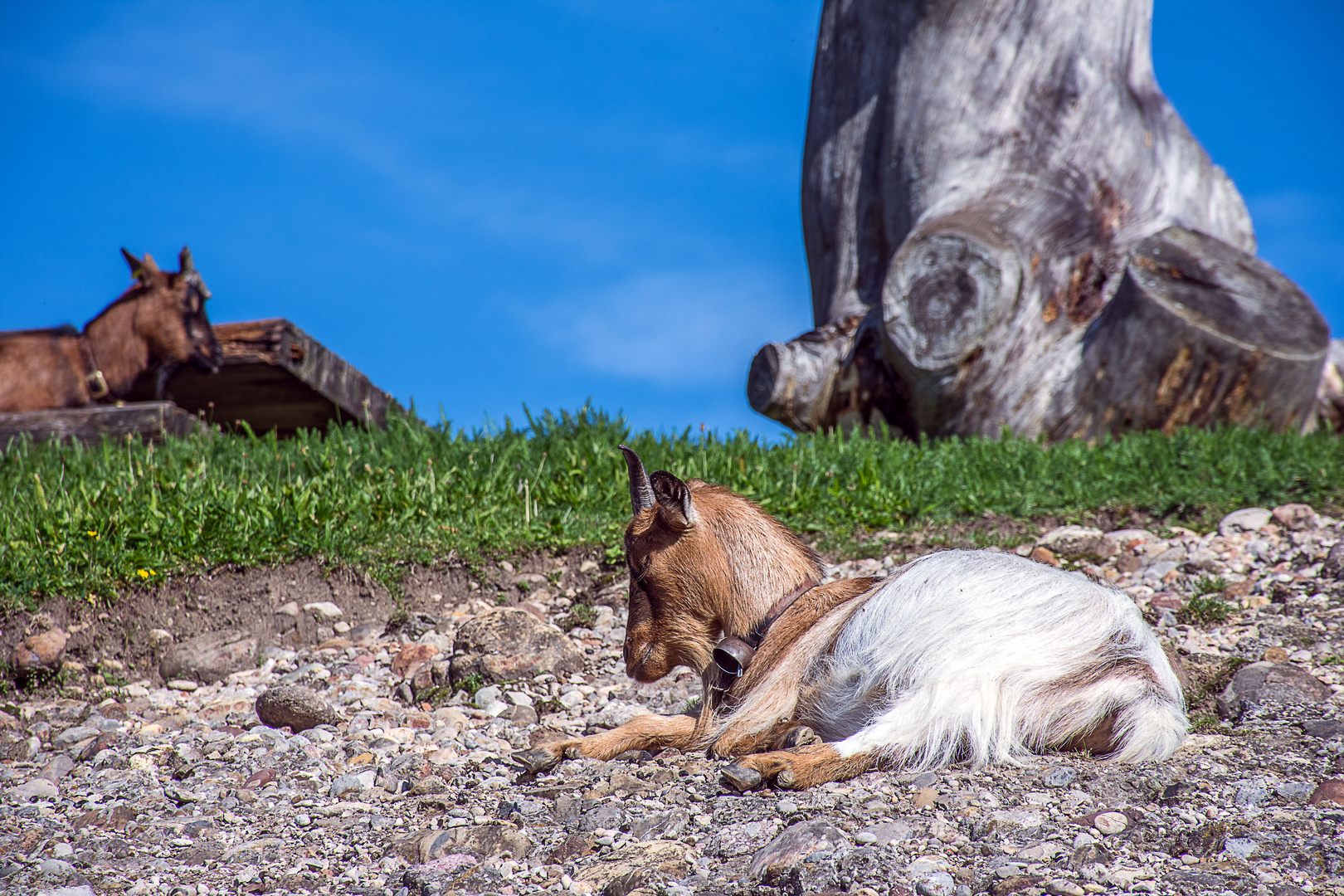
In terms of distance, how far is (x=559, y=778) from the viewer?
374 cm

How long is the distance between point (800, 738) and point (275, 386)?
31.5 feet

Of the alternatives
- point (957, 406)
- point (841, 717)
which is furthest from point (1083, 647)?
point (957, 406)

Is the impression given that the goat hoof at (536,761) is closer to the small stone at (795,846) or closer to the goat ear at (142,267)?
the small stone at (795,846)

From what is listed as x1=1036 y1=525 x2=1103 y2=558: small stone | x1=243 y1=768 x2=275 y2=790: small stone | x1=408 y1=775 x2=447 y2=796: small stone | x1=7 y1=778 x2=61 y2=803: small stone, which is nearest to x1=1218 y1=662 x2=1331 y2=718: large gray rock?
x1=1036 y1=525 x2=1103 y2=558: small stone

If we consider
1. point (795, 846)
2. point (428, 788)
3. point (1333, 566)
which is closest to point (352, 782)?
point (428, 788)

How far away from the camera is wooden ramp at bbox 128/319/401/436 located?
36.4 feet

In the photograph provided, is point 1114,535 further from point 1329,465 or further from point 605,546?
point 605,546

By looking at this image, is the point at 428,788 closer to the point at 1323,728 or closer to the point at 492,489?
the point at 1323,728

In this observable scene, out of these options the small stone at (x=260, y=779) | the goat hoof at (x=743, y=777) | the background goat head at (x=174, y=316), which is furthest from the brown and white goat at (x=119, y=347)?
the goat hoof at (x=743, y=777)

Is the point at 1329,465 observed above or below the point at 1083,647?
above

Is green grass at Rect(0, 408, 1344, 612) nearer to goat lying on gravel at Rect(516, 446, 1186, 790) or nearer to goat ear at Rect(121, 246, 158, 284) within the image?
goat lying on gravel at Rect(516, 446, 1186, 790)

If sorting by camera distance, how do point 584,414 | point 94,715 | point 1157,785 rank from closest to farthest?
1. point 1157,785
2. point 94,715
3. point 584,414

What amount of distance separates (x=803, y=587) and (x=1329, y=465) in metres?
5.31

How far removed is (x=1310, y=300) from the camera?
31.3 feet
